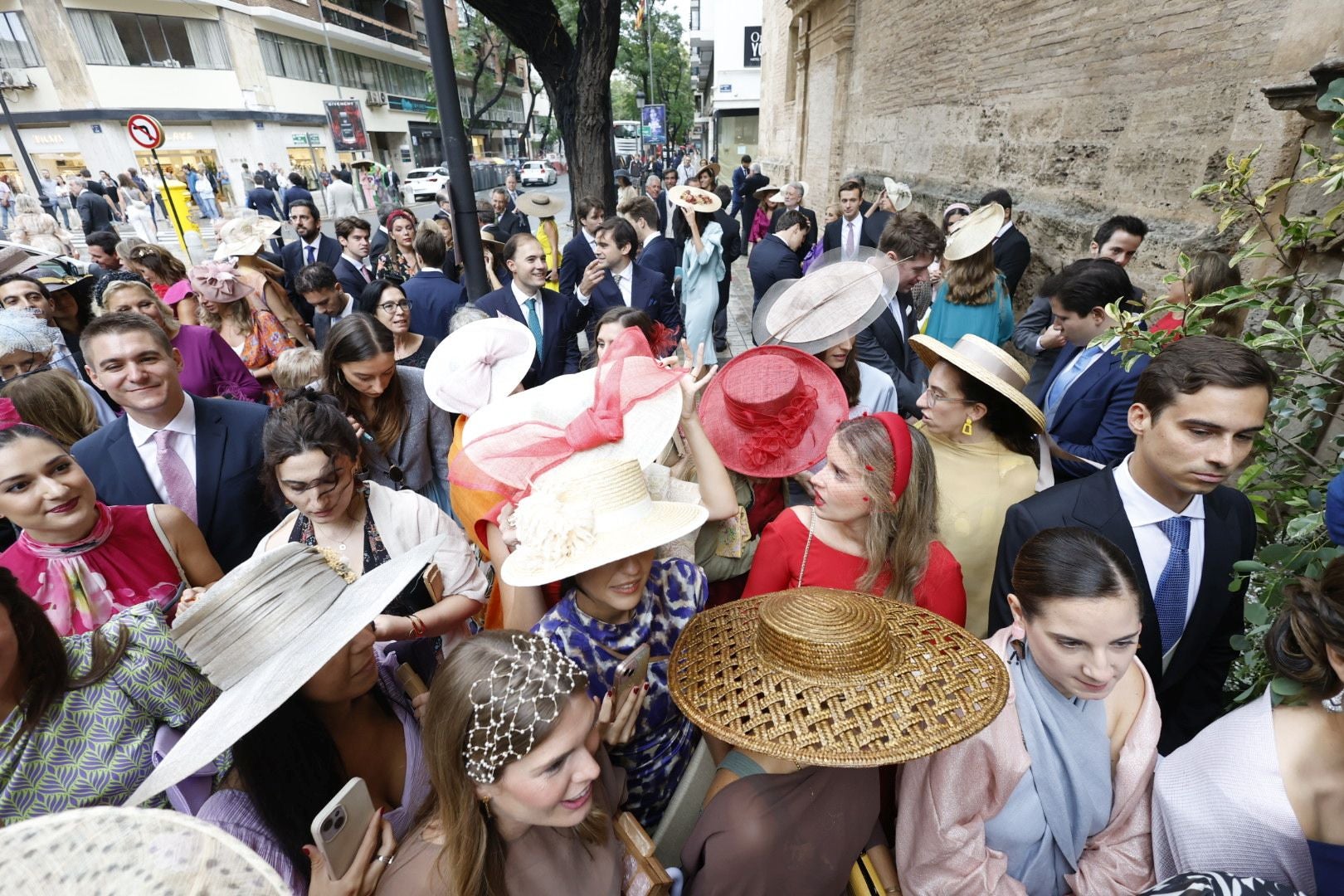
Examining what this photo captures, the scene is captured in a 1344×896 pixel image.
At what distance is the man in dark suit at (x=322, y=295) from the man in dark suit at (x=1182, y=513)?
5007 mm

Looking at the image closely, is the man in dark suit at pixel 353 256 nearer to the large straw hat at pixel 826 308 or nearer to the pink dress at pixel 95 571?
the pink dress at pixel 95 571

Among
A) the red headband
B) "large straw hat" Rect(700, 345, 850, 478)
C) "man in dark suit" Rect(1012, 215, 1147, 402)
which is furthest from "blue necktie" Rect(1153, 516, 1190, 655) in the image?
"man in dark suit" Rect(1012, 215, 1147, 402)

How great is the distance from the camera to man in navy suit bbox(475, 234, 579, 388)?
454 centimetres

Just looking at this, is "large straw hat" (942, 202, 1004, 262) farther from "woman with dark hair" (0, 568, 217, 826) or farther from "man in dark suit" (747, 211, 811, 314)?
"woman with dark hair" (0, 568, 217, 826)

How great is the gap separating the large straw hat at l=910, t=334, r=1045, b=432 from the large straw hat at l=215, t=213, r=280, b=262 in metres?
5.41

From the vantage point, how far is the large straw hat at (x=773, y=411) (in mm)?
2654

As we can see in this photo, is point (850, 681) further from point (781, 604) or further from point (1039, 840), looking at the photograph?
point (1039, 840)

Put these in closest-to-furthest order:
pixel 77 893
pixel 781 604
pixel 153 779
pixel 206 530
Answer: pixel 77 893, pixel 153 779, pixel 781 604, pixel 206 530

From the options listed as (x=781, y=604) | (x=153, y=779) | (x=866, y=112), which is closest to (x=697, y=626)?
(x=781, y=604)

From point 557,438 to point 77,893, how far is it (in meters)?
1.45

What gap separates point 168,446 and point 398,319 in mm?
1796

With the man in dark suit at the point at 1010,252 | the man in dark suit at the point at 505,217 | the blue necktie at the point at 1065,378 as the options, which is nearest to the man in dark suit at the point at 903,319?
the blue necktie at the point at 1065,378

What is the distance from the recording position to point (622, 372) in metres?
2.26

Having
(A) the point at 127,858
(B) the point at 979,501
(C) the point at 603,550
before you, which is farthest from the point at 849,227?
(A) the point at 127,858
